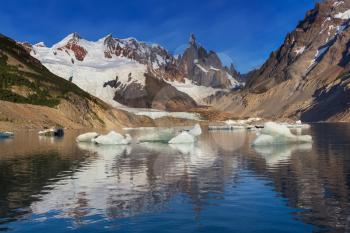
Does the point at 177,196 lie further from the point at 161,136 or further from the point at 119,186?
the point at 161,136

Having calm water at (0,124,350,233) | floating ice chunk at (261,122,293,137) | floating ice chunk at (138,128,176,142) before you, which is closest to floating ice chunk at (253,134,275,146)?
floating ice chunk at (261,122,293,137)

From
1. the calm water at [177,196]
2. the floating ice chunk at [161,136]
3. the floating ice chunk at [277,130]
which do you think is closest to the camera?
the calm water at [177,196]

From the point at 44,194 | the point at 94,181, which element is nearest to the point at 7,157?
the point at 94,181

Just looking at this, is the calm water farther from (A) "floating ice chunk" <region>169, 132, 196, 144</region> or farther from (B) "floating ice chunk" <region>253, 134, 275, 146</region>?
(A) "floating ice chunk" <region>169, 132, 196, 144</region>

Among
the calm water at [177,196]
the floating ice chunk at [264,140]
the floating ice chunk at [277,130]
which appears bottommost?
the calm water at [177,196]

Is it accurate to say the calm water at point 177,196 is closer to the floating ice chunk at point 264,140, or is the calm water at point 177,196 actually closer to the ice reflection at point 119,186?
the ice reflection at point 119,186

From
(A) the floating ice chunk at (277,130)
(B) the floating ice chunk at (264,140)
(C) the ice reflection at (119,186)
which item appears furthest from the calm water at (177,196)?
(A) the floating ice chunk at (277,130)

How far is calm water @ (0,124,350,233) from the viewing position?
2670 centimetres

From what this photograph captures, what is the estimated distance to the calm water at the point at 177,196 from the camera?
2670cm

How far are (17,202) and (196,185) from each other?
1383 cm

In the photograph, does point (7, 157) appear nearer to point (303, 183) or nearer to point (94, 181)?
point (94, 181)

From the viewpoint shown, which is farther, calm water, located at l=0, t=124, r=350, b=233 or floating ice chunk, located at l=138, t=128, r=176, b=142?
floating ice chunk, located at l=138, t=128, r=176, b=142

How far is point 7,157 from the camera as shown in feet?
213

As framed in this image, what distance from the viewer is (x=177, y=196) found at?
34469mm
